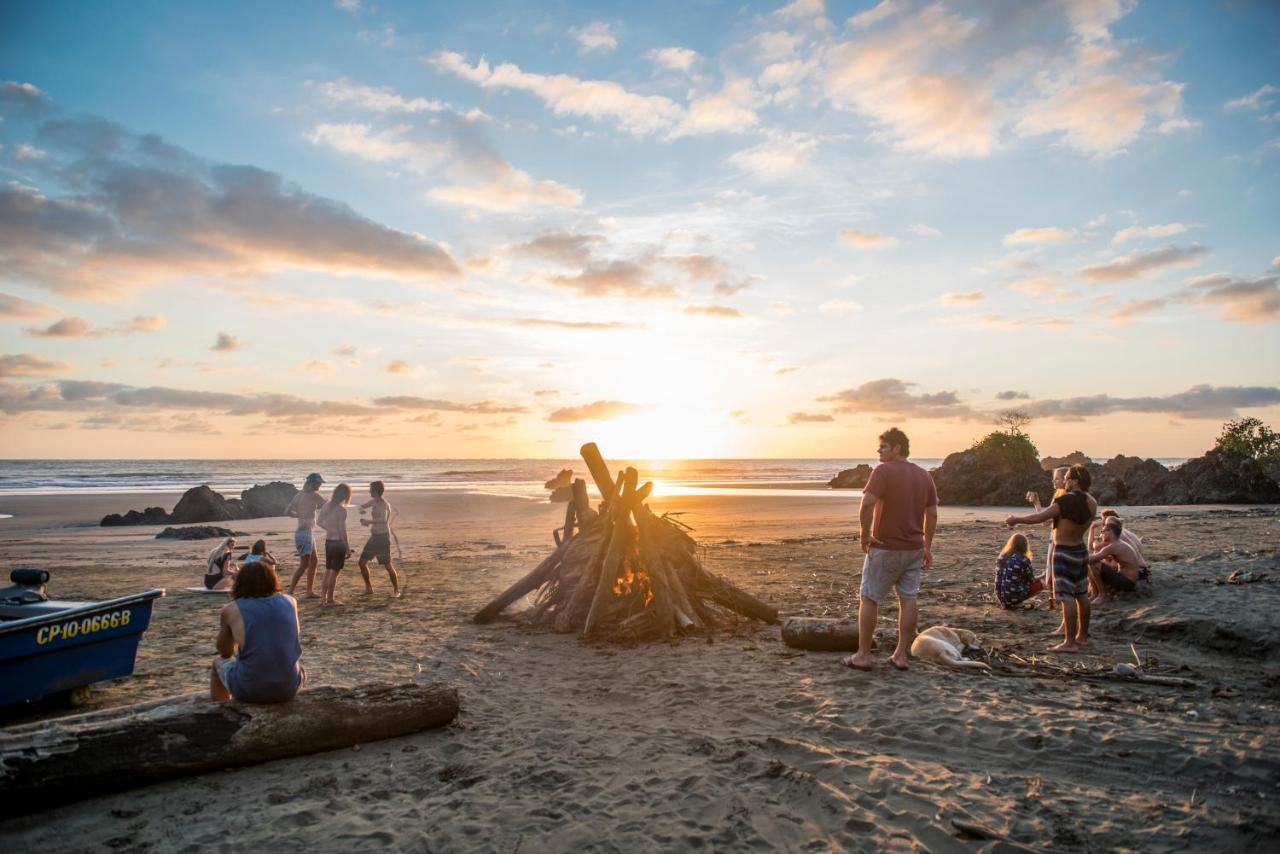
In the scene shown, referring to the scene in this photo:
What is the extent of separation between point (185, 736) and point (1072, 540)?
8.80 m

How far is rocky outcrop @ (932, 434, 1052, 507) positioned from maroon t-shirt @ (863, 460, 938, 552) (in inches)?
1137

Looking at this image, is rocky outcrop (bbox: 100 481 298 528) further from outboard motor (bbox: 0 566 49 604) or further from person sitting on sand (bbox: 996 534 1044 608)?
person sitting on sand (bbox: 996 534 1044 608)

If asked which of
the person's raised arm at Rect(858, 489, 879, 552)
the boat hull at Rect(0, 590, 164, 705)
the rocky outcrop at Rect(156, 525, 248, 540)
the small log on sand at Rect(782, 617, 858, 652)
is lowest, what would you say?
the rocky outcrop at Rect(156, 525, 248, 540)

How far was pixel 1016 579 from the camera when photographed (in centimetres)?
1041

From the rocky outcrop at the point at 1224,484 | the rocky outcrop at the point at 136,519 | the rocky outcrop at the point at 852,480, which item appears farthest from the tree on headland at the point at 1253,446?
the rocky outcrop at the point at 136,519

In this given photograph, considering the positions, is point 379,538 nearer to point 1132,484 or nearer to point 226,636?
point 226,636

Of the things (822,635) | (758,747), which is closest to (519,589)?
(822,635)

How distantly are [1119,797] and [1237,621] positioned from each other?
5295 millimetres

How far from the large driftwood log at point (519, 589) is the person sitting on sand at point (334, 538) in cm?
285

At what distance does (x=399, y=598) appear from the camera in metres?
12.5

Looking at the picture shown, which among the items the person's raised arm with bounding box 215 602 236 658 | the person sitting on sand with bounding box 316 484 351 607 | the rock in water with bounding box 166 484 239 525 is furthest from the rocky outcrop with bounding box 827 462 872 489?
the person's raised arm with bounding box 215 602 236 658

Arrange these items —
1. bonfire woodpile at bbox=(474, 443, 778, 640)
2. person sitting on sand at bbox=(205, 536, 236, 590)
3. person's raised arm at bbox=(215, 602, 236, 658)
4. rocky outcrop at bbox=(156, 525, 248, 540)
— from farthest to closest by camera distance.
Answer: rocky outcrop at bbox=(156, 525, 248, 540) < person sitting on sand at bbox=(205, 536, 236, 590) < bonfire woodpile at bbox=(474, 443, 778, 640) < person's raised arm at bbox=(215, 602, 236, 658)

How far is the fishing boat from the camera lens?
6.07 meters

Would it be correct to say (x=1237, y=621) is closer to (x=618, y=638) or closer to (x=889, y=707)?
(x=889, y=707)
